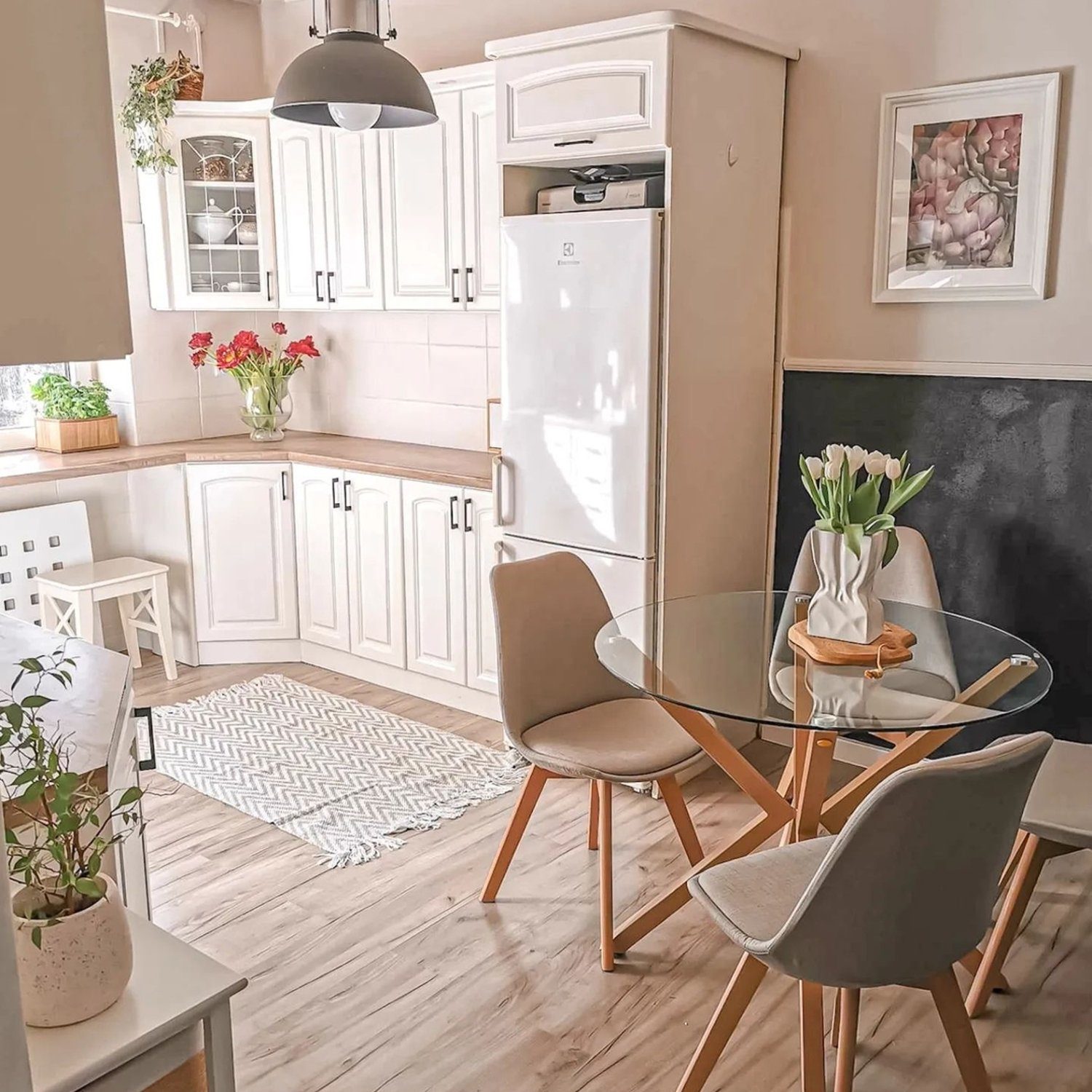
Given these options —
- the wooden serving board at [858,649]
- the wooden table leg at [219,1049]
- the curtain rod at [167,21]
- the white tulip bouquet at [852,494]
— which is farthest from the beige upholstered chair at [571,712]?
the curtain rod at [167,21]

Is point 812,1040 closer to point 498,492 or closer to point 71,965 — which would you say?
point 71,965

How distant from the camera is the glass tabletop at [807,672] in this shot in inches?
84.7

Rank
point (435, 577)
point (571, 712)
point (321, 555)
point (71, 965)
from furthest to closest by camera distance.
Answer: point (321, 555), point (435, 577), point (571, 712), point (71, 965)

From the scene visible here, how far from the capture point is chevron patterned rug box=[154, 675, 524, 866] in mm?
3344

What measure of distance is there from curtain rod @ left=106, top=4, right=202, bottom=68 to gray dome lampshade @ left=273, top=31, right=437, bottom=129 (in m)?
2.78

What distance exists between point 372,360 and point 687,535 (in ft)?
6.63

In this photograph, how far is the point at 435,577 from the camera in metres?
4.16

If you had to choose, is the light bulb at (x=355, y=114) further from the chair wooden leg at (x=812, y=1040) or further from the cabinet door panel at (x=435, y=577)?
the chair wooden leg at (x=812, y=1040)

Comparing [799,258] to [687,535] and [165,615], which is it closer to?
[687,535]

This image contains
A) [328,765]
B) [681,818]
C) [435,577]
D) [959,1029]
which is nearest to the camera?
[959,1029]

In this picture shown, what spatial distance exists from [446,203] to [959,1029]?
314 centimetres

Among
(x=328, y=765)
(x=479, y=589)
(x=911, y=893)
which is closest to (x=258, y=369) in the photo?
(x=479, y=589)

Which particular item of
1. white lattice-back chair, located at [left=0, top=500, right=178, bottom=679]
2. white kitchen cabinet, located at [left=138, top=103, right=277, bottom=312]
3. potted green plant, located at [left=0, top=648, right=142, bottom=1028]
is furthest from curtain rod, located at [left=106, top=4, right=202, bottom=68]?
potted green plant, located at [left=0, top=648, right=142, bottom=1028]

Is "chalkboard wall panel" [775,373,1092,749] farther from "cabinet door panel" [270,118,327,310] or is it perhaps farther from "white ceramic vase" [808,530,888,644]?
"cabinet door panel" [270,118,327,310]
